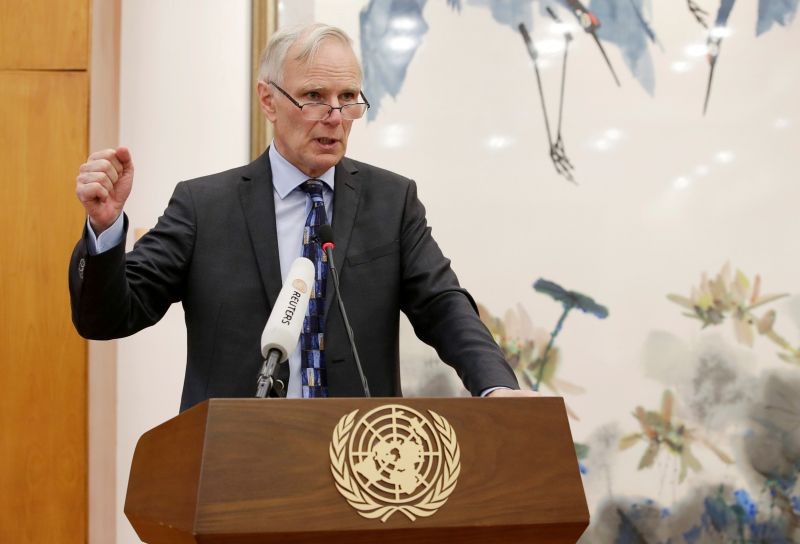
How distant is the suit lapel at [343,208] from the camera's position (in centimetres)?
215

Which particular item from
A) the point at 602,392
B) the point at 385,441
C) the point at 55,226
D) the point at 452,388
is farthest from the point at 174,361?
the point at 385,441

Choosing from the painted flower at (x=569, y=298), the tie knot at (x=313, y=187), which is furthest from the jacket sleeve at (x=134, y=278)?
the painted flower at (x=569, y=298)

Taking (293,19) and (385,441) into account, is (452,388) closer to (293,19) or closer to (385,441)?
(293,19)

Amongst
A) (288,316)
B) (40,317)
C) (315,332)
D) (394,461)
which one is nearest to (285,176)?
(315,332)

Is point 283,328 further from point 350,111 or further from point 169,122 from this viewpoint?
point 169,122

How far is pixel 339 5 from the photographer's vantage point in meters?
3.35

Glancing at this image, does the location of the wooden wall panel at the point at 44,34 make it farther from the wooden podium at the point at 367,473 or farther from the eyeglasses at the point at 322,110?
the wooden podium at the point at 367,473

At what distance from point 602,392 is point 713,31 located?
135 centimetres

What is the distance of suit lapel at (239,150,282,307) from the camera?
213cm

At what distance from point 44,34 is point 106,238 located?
1651 mm

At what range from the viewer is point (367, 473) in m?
1.39

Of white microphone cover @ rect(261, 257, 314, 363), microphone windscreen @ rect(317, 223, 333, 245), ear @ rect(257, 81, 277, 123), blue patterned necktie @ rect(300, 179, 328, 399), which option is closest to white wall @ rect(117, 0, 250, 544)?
ear @ rect(257, 81, 277, 123)

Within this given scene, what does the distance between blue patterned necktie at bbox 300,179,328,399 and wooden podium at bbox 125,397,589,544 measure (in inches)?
22.1

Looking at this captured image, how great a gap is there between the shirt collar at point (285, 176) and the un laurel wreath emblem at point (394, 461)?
3.14ft
